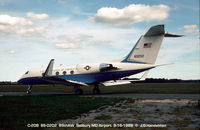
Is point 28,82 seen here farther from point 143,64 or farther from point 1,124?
point 1,124

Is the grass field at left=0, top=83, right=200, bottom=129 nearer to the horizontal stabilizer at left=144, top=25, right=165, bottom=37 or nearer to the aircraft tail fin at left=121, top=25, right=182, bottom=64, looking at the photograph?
the aircraft tail fin at left=121, top=25, right=182, bottom=64

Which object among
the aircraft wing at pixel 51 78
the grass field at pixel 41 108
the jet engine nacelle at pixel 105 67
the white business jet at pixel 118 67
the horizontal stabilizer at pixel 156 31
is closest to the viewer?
the grass field at pixel 41 108

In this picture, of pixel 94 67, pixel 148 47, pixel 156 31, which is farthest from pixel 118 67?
pixel 156 31

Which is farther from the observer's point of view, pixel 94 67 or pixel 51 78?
pixel 94 67

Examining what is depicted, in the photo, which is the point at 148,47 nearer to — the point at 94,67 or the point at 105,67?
the point at 105,67

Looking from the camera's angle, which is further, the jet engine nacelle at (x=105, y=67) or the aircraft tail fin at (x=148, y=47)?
the jet engine nacelle at (x=105, y=67)

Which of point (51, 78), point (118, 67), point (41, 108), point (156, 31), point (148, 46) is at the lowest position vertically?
point (41, 108)

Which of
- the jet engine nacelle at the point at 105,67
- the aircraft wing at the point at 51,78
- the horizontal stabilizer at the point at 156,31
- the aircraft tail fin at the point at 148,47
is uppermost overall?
the horizontal stabilizer at the point at 156,31

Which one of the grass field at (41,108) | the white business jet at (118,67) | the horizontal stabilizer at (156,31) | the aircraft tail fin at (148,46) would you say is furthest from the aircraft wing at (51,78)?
the horizontal stabilizer at (156,31)

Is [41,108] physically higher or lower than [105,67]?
lower

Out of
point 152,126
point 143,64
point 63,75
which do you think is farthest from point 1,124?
point 63,75

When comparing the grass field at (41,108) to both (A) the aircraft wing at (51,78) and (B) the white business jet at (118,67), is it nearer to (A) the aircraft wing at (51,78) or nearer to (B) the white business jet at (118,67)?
(A) the aircraft wing at (51,78)

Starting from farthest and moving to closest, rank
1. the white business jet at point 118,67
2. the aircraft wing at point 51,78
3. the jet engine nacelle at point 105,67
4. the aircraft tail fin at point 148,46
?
the jet engine nacelle at point 105,67, the aircraft wing at point 51,78, the white business jet at point 118,67, the aircraft tail fin at point 148,46

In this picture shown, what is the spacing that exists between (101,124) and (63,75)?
1962cm
